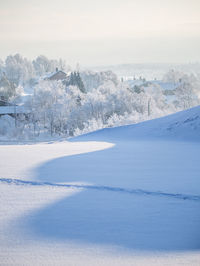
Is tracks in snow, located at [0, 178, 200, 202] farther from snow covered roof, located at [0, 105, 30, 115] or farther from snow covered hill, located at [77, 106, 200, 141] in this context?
snow covered roof, located at [0, 105, 30, 115]

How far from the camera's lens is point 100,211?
377 centimetres

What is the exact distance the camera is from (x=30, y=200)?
13.6 feet

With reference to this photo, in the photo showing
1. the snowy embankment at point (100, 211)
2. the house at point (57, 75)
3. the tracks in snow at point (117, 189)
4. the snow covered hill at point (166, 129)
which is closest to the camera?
the snowy embankment at point (100, 211)

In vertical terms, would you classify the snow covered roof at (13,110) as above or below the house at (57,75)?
below

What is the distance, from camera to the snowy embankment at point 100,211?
111 inches

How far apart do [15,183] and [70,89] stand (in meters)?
38.0

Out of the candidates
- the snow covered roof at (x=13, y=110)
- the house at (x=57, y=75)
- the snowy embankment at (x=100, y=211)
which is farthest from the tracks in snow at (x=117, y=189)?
the house at (x=57, y=75)

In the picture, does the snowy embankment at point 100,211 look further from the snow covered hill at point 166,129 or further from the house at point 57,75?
the house at point 57,75

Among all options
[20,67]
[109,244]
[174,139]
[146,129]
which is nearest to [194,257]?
[109,244]

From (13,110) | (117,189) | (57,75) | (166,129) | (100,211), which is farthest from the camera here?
(57,75)

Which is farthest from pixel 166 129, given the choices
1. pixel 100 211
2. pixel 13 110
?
pixel 13 110

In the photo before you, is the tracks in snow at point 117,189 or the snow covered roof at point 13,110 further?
the snow covered roof at point 13,110

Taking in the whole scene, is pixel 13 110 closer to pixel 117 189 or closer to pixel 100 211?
pixel 117 189

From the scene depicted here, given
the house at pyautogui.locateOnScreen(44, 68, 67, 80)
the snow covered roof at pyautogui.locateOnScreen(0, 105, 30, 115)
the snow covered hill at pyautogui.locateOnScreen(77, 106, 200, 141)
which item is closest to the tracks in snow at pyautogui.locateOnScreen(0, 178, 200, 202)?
the snow covered hill at pyautogui.locateOnScreen(77, 106, 200, 141)
